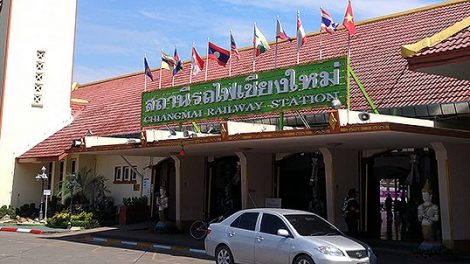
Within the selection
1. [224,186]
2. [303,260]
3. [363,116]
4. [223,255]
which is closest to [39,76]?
[224,186]

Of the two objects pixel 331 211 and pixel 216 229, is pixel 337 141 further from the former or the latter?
pixel 216 229

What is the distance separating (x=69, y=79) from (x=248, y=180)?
56.3ft

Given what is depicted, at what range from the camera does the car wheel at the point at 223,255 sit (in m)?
13.5

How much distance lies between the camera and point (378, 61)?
21.5 meters

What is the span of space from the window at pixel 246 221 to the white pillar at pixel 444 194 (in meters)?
5.94

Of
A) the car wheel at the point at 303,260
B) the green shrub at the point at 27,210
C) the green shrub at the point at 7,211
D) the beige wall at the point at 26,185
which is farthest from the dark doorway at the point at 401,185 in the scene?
the beige wall at the point at 26,185

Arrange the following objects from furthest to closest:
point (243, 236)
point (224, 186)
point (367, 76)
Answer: point (224, 186), point (367, 76), point (243, 236)

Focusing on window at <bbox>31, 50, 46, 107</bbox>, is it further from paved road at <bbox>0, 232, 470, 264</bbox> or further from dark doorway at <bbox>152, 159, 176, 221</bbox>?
paved road at <bbox>0, 232, 470, 264</bbox>

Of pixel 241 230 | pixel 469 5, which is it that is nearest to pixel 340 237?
pixel 241 230

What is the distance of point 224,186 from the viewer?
25281 mm

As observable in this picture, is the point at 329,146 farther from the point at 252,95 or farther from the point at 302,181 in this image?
the point at 302,181

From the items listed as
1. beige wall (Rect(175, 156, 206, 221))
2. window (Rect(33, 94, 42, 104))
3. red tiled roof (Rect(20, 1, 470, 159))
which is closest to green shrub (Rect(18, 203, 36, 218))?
red tiled roof (Rect(20, 1, 470, 159))

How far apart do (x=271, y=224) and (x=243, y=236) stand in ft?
2.40

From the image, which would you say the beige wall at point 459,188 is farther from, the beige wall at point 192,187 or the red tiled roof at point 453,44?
the beige wall at point 192,187
